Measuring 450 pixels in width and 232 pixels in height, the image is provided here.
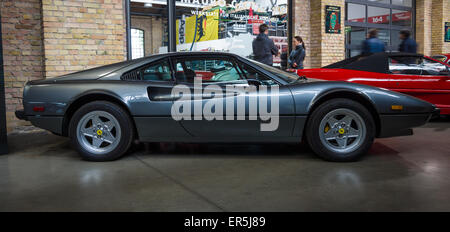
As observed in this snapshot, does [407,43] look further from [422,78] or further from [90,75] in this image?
[90,75]

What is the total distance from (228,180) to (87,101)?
6.15ft

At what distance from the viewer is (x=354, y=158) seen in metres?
3.94

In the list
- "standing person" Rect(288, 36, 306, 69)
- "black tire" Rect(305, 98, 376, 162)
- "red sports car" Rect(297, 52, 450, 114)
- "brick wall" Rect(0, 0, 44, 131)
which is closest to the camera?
"black tire" Rect(305, 98, 376, 162)

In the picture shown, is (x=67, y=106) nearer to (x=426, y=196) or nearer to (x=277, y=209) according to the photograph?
(x=277, y=209)

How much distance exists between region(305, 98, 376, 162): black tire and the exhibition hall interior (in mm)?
10

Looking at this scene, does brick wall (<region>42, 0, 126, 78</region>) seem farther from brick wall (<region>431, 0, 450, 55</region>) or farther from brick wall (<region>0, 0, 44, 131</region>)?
brick wall (<region>431, 0, 450, 55</region>)

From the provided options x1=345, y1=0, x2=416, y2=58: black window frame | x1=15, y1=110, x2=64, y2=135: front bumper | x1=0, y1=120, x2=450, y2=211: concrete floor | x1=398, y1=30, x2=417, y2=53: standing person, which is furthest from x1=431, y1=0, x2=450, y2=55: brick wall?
x1=15, y1=110, x2=64, y2=135: front bumper

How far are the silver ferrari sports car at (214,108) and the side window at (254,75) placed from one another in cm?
1

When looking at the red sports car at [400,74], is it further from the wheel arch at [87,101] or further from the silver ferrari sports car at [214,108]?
the wheel arch at [87,101]

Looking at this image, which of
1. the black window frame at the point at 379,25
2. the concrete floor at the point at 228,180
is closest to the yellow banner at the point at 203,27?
the black window frame at the point at 379,25

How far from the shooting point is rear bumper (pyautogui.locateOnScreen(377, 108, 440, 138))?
12.8 feet

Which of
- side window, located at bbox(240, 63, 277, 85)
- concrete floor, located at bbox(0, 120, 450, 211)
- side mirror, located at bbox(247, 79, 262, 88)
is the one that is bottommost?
concrete floor, located at bbox(0, 120, 450, 211)

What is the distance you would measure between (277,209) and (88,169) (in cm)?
207
